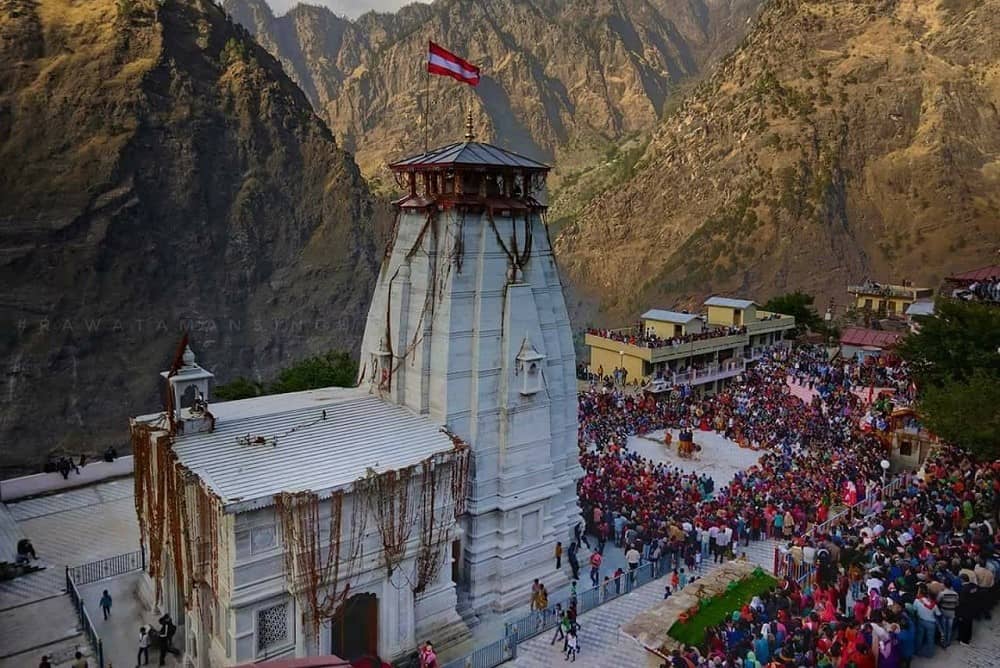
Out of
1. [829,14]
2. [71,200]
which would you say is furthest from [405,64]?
[71,200]

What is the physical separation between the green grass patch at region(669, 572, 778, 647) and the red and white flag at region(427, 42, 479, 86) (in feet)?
47.5

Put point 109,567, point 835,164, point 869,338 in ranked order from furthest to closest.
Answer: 1. point 835,164
2. point 869,338
3. point 109,567

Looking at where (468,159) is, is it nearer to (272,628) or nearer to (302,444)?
(302,444)

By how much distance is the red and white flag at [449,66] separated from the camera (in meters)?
21.2

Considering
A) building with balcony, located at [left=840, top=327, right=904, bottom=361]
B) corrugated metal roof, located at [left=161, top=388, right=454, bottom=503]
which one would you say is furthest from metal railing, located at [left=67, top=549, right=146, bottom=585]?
building with balcony, located at [left=840, top=327, right=904, bottom=361]

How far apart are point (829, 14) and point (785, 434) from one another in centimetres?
7626

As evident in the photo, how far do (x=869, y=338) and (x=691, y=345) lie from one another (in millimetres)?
12891

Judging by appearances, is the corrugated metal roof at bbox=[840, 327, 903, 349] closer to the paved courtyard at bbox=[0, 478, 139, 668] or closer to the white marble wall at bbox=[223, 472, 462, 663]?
the white marble wall at bbox=[223, 472, 462, 663]

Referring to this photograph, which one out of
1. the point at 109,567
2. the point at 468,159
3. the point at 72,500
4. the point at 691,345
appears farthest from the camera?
the point at 691,345

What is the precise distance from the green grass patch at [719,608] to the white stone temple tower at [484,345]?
16.4 ft

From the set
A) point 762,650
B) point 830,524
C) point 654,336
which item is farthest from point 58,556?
point 654,336

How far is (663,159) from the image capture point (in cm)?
10150

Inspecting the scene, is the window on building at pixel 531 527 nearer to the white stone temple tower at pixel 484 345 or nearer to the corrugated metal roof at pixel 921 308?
the white stone temple tower at pixel 484 345

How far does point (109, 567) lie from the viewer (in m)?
21.4
